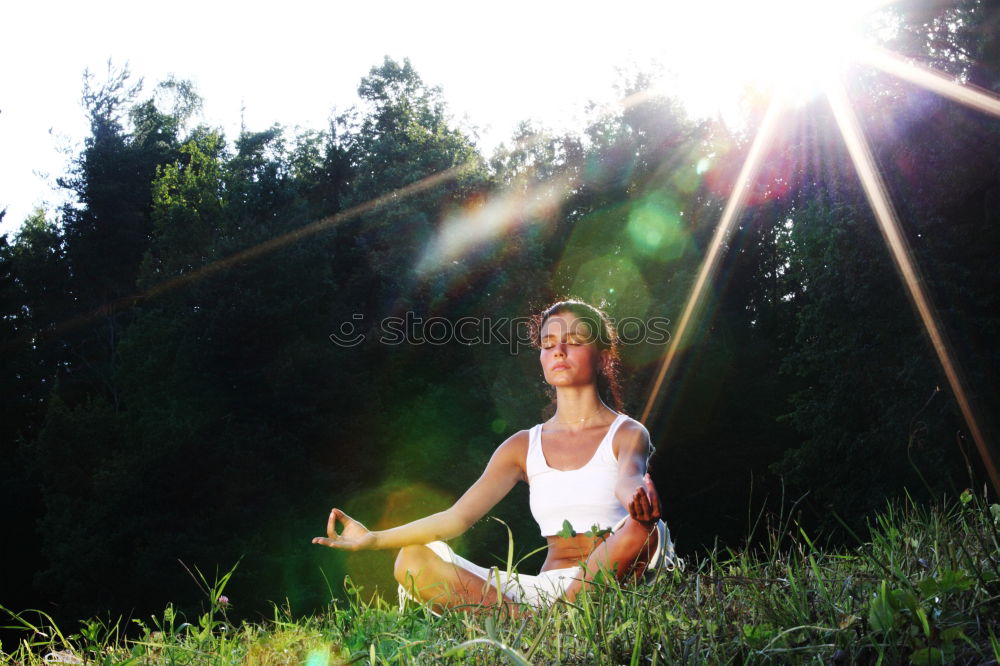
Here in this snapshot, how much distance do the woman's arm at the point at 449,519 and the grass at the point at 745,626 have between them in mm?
806

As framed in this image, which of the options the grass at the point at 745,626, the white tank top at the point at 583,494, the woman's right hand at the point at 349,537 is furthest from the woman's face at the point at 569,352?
the grass at the point at 745,626

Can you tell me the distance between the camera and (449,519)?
3.79 metres

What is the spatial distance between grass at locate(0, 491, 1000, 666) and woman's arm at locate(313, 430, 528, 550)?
806 mm

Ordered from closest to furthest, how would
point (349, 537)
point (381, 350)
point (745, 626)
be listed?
point (745, 626), point (349, 537), point (381, 350)

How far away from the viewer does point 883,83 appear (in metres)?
15.4

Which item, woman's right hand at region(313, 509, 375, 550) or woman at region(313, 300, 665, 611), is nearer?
woman at region(313, 300, 665, 611)

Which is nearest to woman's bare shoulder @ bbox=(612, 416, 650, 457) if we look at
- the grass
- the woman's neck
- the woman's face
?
the woman's neck

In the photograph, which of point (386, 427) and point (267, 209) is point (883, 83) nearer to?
point (386, 427)

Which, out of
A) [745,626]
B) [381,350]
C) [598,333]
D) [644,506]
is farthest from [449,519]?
[381,350]

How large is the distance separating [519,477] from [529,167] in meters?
23.0

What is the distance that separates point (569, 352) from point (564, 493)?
2.15ft

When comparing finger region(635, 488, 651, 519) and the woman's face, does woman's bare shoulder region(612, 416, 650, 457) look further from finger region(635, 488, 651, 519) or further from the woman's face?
finger region(635, 488, 651, 519)

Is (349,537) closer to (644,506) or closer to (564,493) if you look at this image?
(564,493)

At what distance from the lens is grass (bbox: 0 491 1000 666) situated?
158cm
